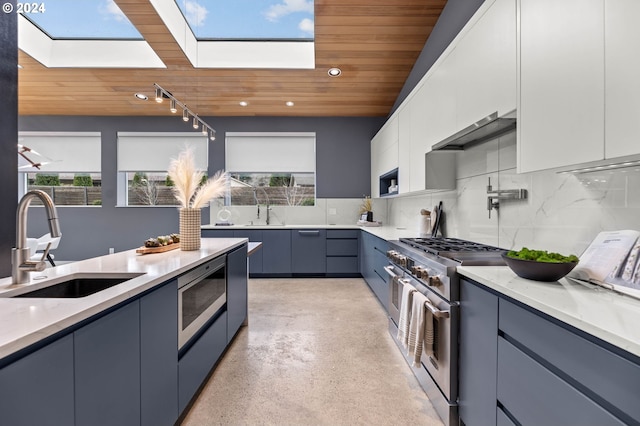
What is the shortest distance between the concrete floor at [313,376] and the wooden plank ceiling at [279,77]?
311cm

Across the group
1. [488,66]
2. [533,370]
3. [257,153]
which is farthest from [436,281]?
[257,153]

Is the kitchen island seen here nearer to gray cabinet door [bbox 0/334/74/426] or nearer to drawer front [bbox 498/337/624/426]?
gray cabinet door [bbox 0/334/74/426]

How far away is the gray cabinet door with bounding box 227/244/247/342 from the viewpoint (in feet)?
7.50

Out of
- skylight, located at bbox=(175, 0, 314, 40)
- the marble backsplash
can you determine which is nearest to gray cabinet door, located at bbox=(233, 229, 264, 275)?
skylight, located at bbox=(175, 0, 314, 40)

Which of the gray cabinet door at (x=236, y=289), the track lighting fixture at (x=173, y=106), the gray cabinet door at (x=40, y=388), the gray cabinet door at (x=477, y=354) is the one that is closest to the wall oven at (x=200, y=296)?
the gray cabinet door at (x=236, y=289)

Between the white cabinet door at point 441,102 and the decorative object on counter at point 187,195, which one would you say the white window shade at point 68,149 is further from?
the white cabinet door at point 441,102

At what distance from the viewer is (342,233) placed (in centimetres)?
468

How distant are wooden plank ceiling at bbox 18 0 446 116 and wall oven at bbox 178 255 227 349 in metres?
2.70

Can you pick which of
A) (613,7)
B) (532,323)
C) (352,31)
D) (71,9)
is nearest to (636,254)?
(532,323)

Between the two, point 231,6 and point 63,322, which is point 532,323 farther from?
point 231,6

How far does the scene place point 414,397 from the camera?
180 cm

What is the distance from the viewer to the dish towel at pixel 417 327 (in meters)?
1.68

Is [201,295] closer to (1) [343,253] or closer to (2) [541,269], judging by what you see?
(2) [541,269]

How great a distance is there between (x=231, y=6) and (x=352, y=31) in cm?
140
